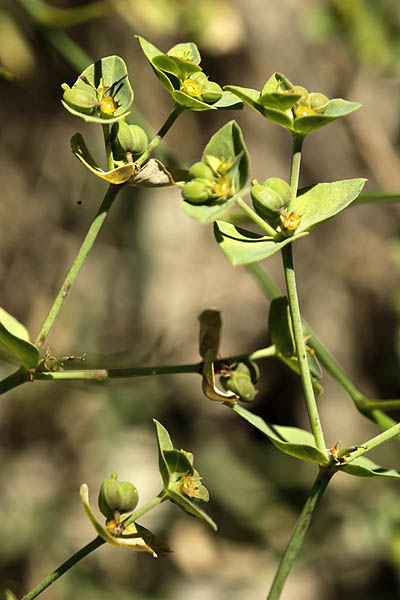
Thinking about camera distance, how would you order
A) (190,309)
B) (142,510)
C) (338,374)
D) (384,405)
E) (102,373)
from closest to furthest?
(142,510)
(102,373)
(384,405)
(338,374)
(190,309)

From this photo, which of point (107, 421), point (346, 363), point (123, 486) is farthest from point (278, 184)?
point (346, 363)

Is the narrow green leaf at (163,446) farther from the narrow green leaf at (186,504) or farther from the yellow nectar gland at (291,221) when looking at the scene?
the yellow nectar gland at (291,221)

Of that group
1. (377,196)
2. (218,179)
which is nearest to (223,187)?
(218,179)

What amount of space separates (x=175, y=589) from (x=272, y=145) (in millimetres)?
1932

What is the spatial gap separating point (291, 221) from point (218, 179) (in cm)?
11

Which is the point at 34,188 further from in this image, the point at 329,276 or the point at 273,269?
the point at 329,276

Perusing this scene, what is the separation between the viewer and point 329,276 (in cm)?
296

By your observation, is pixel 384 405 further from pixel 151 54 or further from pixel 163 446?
pixel 151 54

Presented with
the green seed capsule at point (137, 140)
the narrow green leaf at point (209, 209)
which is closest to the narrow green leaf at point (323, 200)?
the narrow green leaf at point (209, 209)

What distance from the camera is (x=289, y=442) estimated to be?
3.00 ft

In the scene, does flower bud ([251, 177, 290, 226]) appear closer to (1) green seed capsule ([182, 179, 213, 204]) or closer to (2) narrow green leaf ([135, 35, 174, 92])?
(1) green seed capsule ([182, 179, 213, 204])

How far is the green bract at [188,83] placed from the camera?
83 cm

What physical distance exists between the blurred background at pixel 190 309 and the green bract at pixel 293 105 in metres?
1.25

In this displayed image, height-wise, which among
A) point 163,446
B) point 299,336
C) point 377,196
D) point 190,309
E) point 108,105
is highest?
point 108,105
